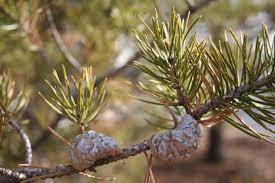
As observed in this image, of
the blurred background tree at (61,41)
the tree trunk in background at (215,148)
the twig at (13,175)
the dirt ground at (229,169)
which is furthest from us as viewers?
the tree trunk in background at (215,148)

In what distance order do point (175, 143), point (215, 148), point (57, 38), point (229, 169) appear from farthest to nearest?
point (215, 148), point (229, 169), point (57, 38), point (175, 143)

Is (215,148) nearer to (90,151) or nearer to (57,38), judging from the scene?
(57,38)

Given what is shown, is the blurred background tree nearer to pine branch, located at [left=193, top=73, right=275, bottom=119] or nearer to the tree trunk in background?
pine branch, located at [left=193, top=73, right=275, bottom=119]

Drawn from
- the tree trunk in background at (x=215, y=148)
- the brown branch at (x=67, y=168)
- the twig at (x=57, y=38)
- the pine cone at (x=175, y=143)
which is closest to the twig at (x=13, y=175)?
the brown branch at (x=67, y=168)

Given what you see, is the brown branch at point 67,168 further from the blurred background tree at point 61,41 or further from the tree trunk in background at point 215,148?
the tree trunk in background at point 215,148

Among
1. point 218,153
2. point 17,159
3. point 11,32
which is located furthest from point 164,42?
point 218,153

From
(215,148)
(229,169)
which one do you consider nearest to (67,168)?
(229,169)
